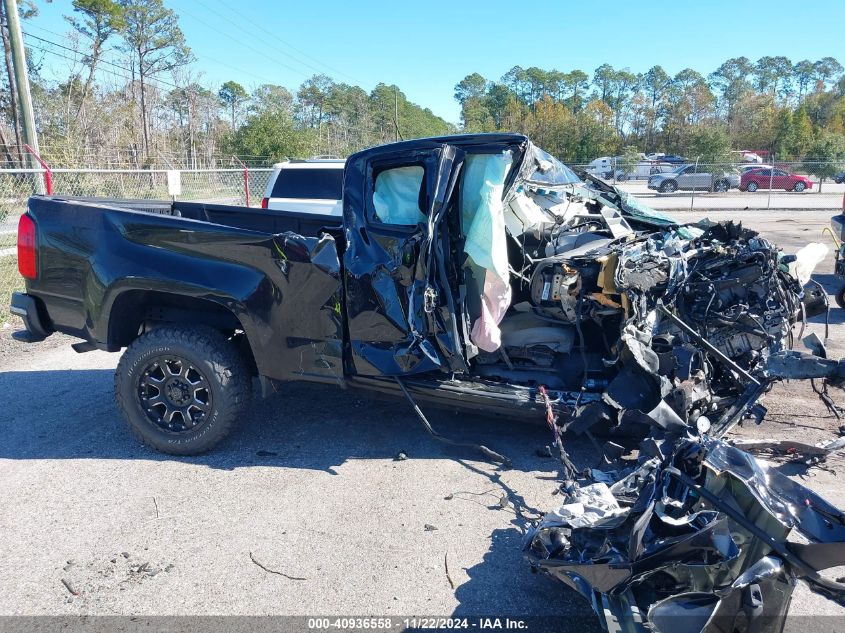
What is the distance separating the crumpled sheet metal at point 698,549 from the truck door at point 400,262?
1.61 meters

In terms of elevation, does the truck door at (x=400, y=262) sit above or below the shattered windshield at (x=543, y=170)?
below

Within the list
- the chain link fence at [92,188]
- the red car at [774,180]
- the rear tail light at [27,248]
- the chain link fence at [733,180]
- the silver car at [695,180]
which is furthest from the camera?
the red car at [774,180]

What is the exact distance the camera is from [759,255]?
4.07 meters

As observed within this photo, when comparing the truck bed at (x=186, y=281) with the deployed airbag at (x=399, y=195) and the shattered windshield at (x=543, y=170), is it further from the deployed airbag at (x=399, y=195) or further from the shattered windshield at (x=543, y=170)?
the shattered windshield at (x=543, y=170)

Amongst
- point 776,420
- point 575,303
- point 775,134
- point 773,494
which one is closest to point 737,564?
point 773,494

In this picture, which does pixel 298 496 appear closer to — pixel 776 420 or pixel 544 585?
pixel 544 585

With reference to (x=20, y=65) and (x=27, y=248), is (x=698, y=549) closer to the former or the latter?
(x=27, y=248)

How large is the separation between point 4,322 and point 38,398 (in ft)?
10.7

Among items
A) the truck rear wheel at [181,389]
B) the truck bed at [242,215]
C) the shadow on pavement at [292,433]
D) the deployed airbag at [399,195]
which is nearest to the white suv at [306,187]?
the truck bed at [242,215]

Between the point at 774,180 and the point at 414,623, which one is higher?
the point at 774,180

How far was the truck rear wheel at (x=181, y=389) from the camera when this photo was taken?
4230 millimetres

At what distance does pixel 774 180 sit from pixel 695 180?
16.8 feet

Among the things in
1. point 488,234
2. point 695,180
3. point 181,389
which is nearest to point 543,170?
point 488,234

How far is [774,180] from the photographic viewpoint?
3531 centimetres
